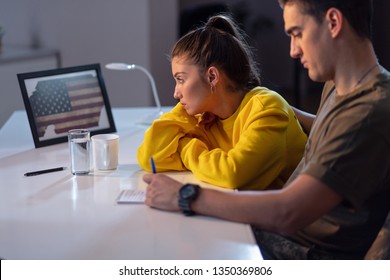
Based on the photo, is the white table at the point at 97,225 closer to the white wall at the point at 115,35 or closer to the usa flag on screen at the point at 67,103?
the usa flag on screen at the point at 67,103

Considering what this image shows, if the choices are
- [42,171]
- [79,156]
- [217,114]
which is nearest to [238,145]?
[217,114]

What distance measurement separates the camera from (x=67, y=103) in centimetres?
219

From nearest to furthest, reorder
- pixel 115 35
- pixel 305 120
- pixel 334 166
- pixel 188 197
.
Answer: pixel 334 166
pixel 188 197
pixel 305 120
pixel 115 35

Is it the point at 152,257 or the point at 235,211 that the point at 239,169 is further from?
the point at 152,257

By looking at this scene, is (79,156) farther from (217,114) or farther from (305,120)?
(305,120)

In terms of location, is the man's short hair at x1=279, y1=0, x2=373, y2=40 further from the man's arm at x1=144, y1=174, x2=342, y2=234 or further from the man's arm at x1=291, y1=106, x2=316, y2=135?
the man's arm at x1=291, y1=106, x2=316, y2=135

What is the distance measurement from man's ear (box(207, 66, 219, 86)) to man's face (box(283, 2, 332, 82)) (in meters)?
0.35

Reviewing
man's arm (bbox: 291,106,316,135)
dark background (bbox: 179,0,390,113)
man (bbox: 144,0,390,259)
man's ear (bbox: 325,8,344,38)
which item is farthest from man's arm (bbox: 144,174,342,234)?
dark background (bbox: 179,0,390,113)

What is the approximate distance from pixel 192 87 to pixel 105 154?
1.03 ft

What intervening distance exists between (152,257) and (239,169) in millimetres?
431

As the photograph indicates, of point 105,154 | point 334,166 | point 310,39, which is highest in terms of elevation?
point 310,39

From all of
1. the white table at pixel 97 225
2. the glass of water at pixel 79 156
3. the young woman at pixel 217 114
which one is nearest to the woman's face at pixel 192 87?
the young woman at pixel 217 114

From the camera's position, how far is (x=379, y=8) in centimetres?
370

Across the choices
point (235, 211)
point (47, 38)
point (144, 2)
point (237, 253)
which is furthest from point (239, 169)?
point (47, 38)
